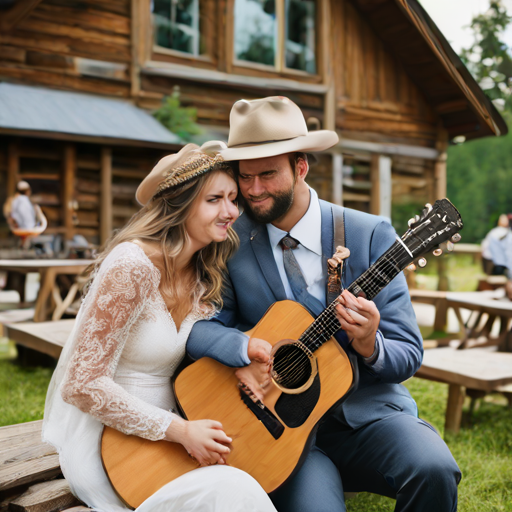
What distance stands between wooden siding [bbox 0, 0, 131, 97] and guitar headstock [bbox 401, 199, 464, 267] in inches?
328

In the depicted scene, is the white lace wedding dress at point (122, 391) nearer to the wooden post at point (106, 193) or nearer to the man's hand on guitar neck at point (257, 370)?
the man's hand on guitar neck at point (257, 370)

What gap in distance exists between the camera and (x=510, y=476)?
142 inches

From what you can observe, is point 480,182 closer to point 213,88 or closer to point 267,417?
point 213,88

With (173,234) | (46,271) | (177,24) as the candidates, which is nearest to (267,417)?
(173,234)

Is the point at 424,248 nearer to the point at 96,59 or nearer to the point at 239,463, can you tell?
the point at 239,463

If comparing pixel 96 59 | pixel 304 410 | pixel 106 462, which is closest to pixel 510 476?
pixel 304 410

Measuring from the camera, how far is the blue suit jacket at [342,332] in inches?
87.4

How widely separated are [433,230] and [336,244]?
470 mm

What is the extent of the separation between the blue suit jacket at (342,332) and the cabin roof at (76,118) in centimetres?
638

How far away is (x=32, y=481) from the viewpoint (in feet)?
7.30

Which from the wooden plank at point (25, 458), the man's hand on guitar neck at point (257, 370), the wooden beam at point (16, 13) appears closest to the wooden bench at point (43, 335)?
the wooden plank at point (25, 458)

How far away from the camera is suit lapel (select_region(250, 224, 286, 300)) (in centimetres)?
246

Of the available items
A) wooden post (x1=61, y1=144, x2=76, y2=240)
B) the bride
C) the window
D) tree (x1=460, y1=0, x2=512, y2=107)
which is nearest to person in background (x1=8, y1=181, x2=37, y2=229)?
wooden post (x1=61, y1=144, x2=76, y2=240)

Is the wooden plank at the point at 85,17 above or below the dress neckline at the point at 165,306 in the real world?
above
